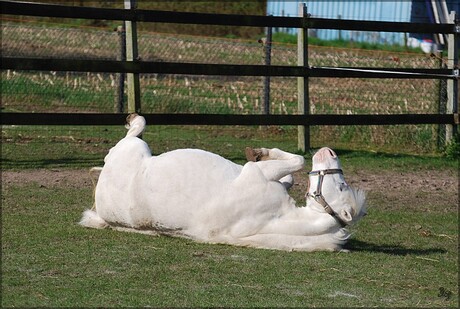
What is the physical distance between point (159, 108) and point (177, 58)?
636cm

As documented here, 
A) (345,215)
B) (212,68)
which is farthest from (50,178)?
(345,215)

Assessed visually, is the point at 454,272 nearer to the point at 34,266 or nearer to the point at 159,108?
the point at 34,266

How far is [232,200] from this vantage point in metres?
6.71

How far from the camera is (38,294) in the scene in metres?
5.39

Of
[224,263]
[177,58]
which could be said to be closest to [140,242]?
[224,263]

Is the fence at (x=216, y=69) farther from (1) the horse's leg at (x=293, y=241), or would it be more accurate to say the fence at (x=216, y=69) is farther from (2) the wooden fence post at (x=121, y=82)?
(1) the horse's leg at (x=293, y=241)

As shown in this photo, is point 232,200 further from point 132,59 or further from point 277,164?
point 132,59

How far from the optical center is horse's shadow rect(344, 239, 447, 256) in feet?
24.0

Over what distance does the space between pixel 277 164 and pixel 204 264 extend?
1.03 metres

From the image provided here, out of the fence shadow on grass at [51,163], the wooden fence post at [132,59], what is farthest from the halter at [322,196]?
the wooden fence post at [132,59]

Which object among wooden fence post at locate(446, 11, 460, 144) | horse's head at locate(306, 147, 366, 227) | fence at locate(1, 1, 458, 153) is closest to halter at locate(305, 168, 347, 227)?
horse's head at locate(306, 147, 366, 227)

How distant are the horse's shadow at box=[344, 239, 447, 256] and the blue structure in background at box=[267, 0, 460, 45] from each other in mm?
19845

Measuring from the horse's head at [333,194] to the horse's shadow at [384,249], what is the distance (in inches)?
24.8

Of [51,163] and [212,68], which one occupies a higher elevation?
[212,68]
